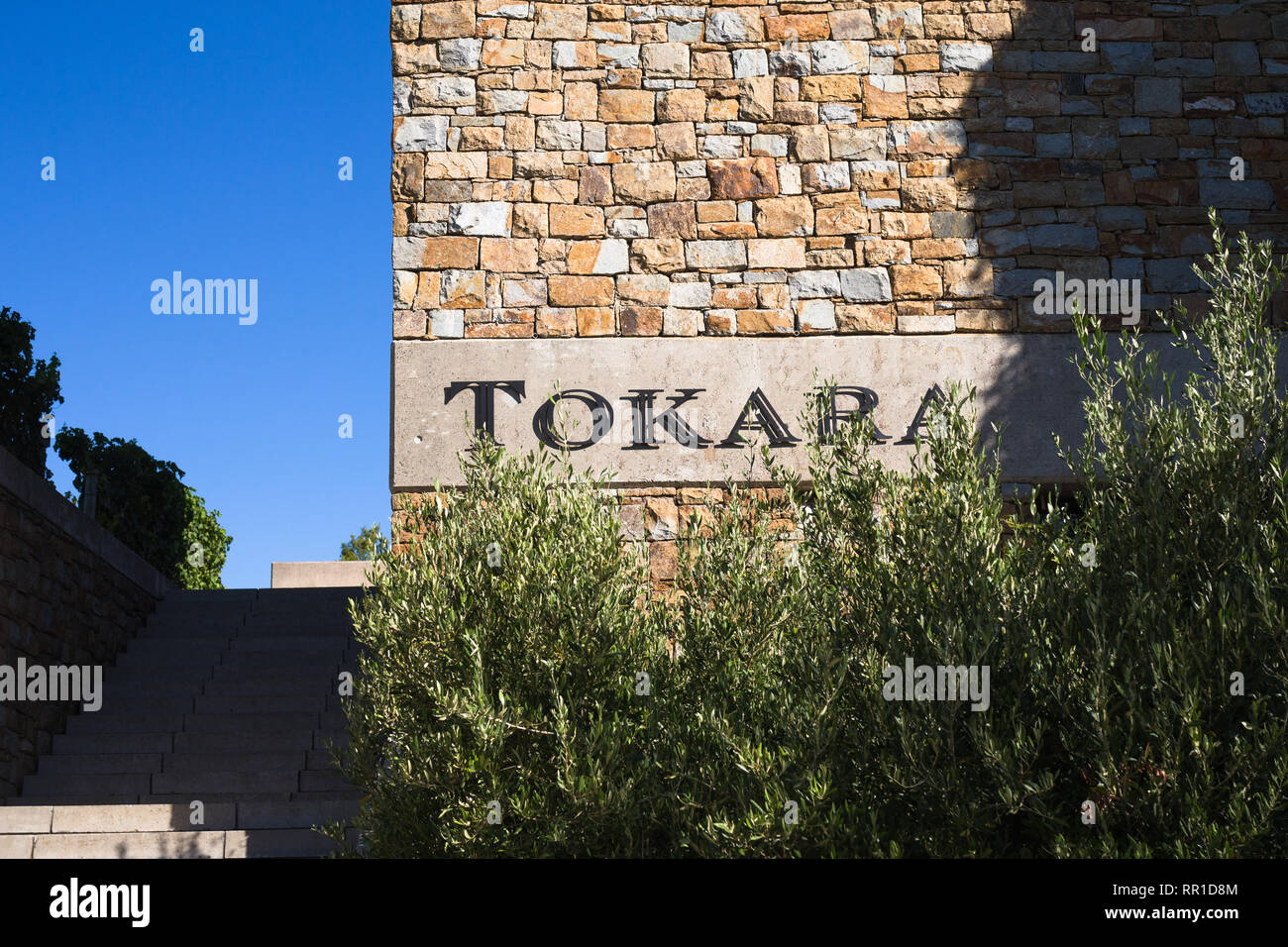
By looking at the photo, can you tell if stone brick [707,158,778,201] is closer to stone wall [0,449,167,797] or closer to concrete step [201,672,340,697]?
concrete step [201,672,340,697]

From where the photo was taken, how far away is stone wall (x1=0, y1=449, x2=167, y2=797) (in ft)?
26.7

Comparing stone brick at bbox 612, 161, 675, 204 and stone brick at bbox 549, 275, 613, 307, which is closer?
stone brick at bbox 549, 275, 613, 307

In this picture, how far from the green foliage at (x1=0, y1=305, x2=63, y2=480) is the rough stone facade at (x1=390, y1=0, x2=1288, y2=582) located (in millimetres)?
5124

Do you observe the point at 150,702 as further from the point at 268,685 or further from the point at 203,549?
the point at 203,549

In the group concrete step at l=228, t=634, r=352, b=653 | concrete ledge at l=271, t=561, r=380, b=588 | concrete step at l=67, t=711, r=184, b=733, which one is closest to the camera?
concrete step at l=67, t=711, r=184, b=733

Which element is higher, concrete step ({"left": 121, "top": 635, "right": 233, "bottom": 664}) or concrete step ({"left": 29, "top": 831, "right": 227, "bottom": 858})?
concrete step ({"left": 121, "top": 635, "right": 233, "bottom": 664})

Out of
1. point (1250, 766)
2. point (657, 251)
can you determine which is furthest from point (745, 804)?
point (657, 251)

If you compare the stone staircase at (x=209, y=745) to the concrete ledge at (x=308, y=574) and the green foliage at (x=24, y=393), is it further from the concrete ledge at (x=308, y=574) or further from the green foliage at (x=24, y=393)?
the concrete ledge at (x=308, y=574)

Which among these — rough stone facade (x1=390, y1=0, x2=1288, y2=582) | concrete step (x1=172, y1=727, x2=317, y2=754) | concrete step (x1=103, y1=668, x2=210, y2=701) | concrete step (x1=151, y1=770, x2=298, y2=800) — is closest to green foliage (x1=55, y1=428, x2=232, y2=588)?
concrete step (x1=103, y1=668, x2=210, y2=701)

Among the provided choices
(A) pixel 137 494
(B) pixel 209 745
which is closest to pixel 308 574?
(A) pixel 137 494

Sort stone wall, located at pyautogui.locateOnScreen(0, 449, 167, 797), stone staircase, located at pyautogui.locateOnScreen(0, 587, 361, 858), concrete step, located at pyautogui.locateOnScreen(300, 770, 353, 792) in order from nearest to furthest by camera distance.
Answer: stone staircase, located at pyautogui.locateOnScreen(0, 587, 361, 858)
concrete step, located at pyautogui.locateOnScreen(300, 770, 353, 792)
stone wall, located at pyautogui.locateOnScreen(0, 449, 167, 797)

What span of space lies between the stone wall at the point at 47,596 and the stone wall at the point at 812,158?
357cm

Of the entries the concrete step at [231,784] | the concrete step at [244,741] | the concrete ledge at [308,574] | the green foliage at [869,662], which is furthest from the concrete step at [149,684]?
the concrete ledge at [308,574]
